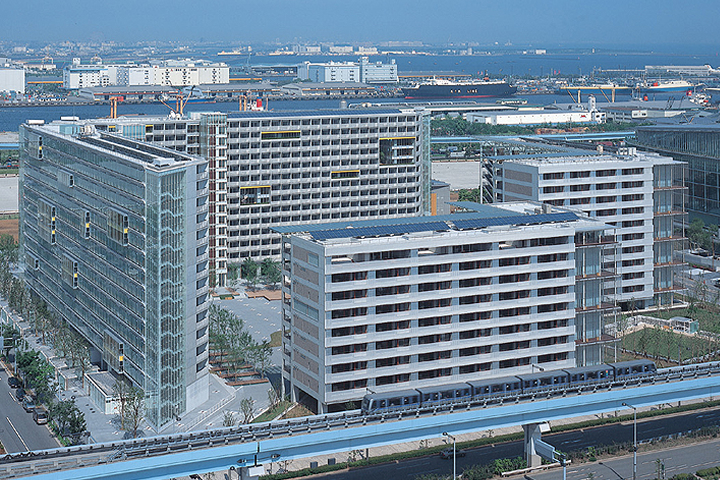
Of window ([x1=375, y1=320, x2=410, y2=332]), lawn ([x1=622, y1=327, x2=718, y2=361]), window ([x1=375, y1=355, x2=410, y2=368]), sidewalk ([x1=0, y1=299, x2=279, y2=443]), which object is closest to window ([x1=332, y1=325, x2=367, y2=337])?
window ([x1=375, y1=320, x2=410, y2=332])

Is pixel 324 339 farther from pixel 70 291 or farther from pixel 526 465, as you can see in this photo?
pixel 70 291

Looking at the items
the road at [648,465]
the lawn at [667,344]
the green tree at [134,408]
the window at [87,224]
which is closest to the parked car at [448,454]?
the road at [648,465]

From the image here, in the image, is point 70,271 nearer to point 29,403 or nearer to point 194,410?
point 29,403

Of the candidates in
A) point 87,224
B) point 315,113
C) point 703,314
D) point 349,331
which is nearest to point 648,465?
point 349,331

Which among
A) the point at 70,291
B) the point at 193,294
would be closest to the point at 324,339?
the point at 193,294

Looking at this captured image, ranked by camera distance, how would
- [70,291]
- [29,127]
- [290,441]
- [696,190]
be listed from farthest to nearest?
[696,190], [29,127], [70,291], [290,441]

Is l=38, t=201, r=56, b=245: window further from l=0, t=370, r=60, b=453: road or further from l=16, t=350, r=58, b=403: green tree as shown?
l=0, t=370, r=60, b=453: road
